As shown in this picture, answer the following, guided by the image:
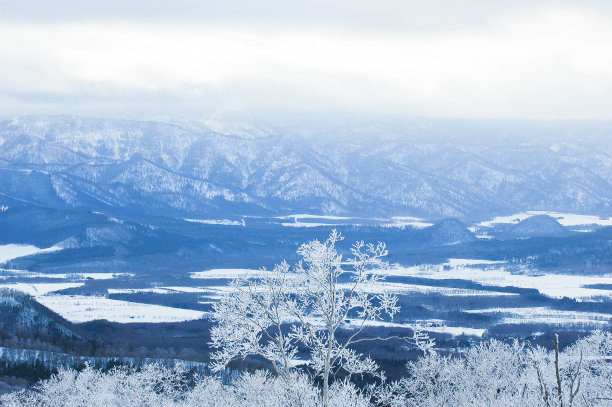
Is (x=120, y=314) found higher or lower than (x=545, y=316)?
lower

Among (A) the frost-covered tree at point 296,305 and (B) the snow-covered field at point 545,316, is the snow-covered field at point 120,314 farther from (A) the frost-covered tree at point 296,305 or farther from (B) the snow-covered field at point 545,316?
(A) the frost-covered tree at point 296,305

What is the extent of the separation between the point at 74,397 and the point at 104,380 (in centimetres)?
778

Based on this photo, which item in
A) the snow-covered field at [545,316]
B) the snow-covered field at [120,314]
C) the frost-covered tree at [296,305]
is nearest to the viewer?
the frost-covered tree at [296,305]

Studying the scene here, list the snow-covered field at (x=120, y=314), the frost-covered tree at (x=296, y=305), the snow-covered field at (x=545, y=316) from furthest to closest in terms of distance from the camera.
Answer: the snow-covered field at (x=120, y=314)
the snow-covered field at (x=545, y=316)
the frost-covered tree at (x=296, y=305)

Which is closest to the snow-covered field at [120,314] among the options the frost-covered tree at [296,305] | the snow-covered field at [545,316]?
the snow-covered field at [545,316]

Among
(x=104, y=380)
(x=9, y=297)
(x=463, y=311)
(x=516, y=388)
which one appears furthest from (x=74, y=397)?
(x=463, y=311)

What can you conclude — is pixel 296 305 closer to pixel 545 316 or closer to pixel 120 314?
pixel 545 316

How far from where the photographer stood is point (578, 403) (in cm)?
5534

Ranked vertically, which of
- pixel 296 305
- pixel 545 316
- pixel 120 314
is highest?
pixel 296 305

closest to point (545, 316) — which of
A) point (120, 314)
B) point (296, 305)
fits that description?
point (120, 314)

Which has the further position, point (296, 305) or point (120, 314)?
point (120, 314)

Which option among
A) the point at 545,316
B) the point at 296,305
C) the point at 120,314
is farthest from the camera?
the point at 120,314

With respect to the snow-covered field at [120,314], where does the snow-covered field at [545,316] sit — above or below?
above

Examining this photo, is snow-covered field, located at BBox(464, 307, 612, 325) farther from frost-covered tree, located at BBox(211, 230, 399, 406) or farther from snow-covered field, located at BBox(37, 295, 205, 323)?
frost-covered tree, located at BBox(211, 230, 399, 406)
